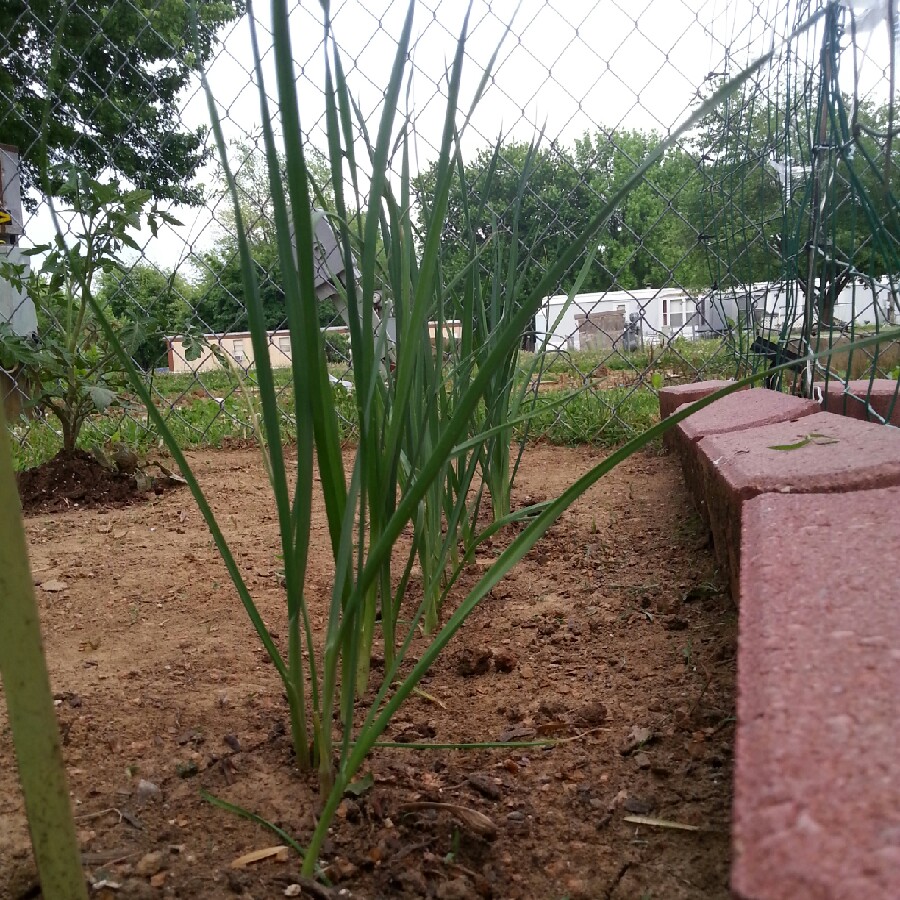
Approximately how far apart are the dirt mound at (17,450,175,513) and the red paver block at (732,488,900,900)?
1689 mm

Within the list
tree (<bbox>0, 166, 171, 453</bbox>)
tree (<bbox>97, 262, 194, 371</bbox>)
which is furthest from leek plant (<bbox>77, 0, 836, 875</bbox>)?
tree (<bbox>97, 262, 194, 371</bbox>)

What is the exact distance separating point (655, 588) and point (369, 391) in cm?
70

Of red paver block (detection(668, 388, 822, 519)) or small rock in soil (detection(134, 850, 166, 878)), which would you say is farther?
red paver block (detection(668, 388, 822, 519))

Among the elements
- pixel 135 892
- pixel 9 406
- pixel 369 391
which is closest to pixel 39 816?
pixel 135 892

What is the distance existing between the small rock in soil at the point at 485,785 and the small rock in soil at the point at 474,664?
245 mm

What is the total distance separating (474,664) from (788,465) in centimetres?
40

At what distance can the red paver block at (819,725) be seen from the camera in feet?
0.85

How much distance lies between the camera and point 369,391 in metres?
0.59

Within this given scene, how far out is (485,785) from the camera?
651 millimetres

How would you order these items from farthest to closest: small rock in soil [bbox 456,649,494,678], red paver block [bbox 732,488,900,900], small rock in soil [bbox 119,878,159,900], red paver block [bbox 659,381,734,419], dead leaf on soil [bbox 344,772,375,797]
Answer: red paver block [bbox 659,381,734,419], small rock in soil [bbox 456,649,494,678], dead leaf on soil [bbox 344,772,375,797], small rock in soil [bbox 119,878,159,900], red paver block [bbox 732,488,900,900]

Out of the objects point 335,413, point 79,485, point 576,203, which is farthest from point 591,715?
point 576,203

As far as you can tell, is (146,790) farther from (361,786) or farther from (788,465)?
(788,465)

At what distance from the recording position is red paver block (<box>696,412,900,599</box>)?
795 millimetres

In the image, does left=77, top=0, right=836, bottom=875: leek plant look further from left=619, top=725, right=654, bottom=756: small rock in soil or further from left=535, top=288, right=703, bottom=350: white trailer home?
left=535, top=288, right=703, bottom=350: white trailer home
